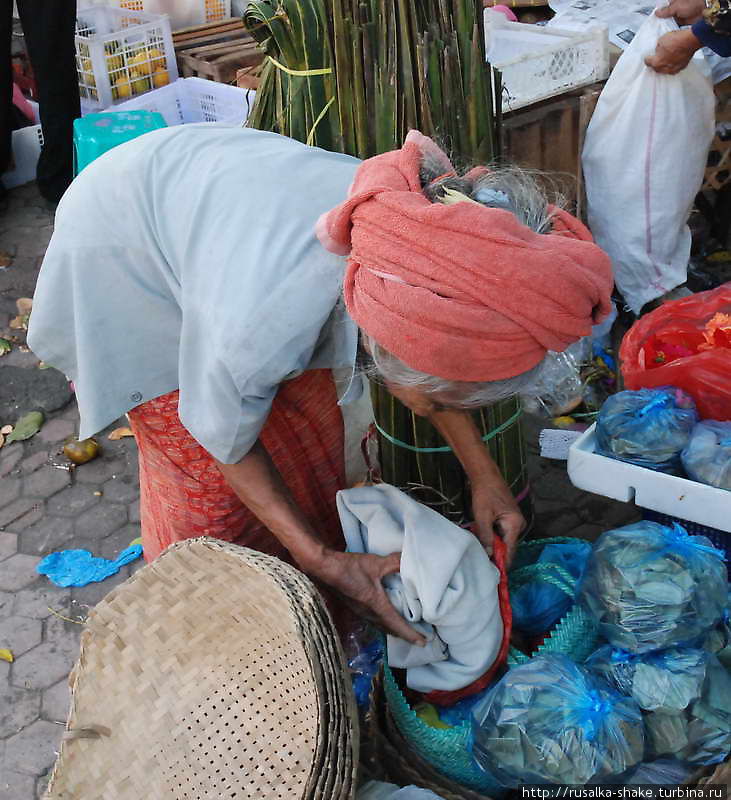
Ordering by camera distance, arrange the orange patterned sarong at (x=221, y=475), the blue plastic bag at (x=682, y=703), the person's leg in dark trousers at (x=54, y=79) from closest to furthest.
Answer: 1. the blue plastic bag at (x=682, y=703)
2. the orange patterned sarong at (x=221, y=475)
3. the person's leg in dark trousers at (x=54, y=79)

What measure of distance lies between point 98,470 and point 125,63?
2.74 metres

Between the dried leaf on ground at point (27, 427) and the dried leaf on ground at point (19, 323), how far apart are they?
71 centimetres

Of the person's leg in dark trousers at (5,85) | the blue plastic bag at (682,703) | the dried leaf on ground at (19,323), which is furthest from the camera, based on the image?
the person's leg in dark trousers at (5,85)

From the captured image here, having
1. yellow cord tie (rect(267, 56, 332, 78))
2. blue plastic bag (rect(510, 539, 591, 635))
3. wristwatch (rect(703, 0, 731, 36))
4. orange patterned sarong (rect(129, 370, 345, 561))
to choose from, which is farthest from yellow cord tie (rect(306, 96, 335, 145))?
wristwatch (rect(703, 0, 731, 36))

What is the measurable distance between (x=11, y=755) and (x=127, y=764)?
36.2 inches

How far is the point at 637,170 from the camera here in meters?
3.54

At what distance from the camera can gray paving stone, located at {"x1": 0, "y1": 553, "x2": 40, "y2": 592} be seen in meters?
3.01

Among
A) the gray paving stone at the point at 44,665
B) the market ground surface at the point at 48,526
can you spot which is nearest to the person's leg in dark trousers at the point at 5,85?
the market ground surface at the point at 48,526

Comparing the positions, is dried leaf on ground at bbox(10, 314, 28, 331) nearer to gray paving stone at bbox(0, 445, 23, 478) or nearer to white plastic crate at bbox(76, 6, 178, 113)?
gray paving stone at bbox(0, 445, 23, 478)

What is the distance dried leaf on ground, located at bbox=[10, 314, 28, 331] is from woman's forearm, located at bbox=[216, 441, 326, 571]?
3006 mm

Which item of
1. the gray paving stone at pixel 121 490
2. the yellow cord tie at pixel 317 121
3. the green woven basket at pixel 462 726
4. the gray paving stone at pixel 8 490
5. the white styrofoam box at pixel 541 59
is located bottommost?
the gray paving stone at pixel 121 490

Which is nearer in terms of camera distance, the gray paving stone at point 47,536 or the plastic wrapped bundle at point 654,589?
the plastic wrapped bundle at point 654,589

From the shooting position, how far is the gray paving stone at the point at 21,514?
3.26m

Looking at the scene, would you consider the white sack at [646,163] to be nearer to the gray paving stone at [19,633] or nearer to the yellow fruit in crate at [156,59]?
the gray paving stone at [19,633]
